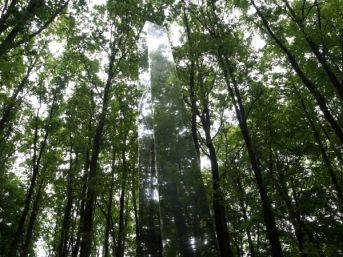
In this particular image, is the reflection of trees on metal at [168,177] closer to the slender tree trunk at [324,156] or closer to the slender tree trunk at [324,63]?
the slender tree trunk at [324,63]

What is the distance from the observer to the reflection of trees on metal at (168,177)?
3.68m

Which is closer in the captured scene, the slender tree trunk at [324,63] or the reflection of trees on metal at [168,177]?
the reflection of trees on metal at [168,177]

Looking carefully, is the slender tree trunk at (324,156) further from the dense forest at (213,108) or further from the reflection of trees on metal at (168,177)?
the reflection of trees on metal at (168,177)

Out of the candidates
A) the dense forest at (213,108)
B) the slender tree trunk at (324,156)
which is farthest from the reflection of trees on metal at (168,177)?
the slender tree trunk at (324,156)

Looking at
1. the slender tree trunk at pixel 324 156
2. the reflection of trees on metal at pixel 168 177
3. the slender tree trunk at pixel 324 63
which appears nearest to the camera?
the reflection of trees on metal at pixel 168 177

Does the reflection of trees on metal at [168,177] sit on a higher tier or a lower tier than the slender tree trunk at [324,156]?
lower

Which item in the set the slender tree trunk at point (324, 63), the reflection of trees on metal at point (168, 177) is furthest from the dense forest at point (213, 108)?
the reflection of trees on metal at point (168, 177)

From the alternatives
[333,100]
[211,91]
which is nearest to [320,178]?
[333,100]

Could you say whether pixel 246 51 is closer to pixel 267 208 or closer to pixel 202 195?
pixel 267 208

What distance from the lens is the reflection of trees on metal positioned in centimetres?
368

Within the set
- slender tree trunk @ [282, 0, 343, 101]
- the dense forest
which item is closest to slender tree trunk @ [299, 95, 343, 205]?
the dense forest

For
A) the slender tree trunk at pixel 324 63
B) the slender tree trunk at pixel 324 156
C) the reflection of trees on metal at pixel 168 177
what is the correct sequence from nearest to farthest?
1. the reflection of trees on metal at pixel 168 177
2. the slender tree trunk at pixel 324 63
3. the slender tree trunk at pixel 324 156

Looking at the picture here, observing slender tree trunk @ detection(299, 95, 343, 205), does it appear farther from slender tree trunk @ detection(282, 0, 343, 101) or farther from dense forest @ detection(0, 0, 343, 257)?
slender tree trunk @ detection(282, 0, 343, 101)

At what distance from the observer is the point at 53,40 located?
18594mm
